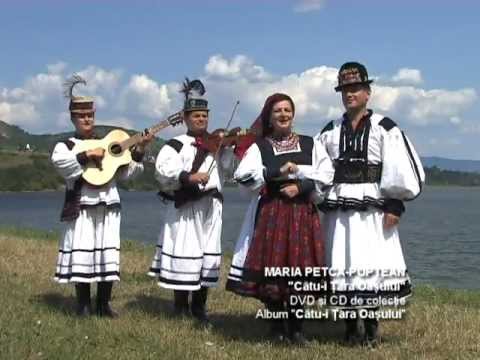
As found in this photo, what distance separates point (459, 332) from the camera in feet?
20.1

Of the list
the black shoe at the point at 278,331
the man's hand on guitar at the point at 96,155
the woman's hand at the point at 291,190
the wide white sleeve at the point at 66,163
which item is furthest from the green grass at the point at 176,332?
the man's hand on guitar at the point at 96,155

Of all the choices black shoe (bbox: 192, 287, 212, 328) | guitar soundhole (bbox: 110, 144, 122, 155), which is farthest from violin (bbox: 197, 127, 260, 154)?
black shoe (bbox: 192, 287, 212, 328)

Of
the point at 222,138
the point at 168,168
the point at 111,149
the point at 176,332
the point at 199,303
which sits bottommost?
the point at 176,332

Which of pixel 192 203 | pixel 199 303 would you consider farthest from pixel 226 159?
pixel 199 303

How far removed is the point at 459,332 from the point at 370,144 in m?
1.83

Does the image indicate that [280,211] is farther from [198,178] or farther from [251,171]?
[198,178]

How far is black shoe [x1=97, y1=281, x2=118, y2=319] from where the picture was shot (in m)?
6.84

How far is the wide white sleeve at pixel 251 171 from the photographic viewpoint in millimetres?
5684

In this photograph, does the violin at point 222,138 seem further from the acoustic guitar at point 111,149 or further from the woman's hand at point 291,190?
the woman's hand at point 291,190

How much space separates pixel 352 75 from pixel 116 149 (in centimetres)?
236

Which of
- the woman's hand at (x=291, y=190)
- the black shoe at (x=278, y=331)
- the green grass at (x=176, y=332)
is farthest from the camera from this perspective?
the black shoe at (x=278, y=331)

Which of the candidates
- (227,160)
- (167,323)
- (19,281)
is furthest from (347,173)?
(19,281)

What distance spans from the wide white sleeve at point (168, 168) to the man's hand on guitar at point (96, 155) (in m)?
0.52

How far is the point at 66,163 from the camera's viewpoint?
650 centimetres
